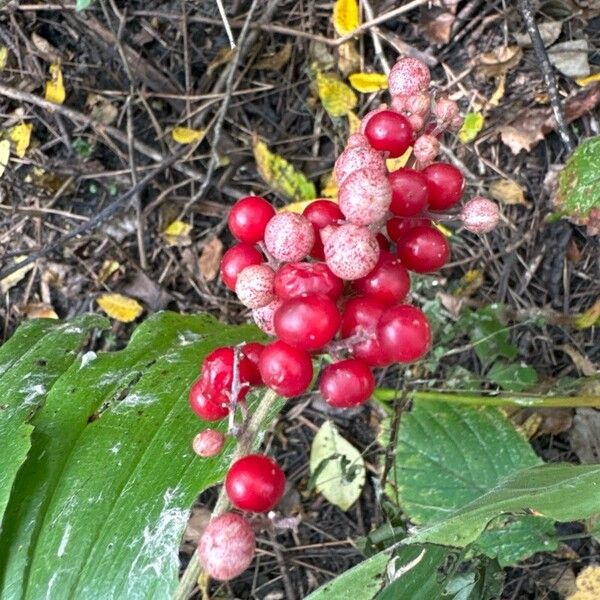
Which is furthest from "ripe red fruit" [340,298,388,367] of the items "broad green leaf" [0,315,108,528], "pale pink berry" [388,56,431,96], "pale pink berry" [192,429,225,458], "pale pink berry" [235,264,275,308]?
"broad green leaf" [0,315,108,528]

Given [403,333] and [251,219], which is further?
[251,219]

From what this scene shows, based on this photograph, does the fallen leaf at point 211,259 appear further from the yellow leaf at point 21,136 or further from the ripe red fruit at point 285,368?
the ripe red fruit at point 285,368

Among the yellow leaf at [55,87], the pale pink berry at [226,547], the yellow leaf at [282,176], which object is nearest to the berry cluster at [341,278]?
the pale pink berry at [226,547]

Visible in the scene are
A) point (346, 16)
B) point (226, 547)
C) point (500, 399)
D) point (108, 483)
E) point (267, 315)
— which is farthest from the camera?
point (346, 16)

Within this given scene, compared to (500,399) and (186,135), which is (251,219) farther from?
(186,135)

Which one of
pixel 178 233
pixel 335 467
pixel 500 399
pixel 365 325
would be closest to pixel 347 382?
pixel 365 325

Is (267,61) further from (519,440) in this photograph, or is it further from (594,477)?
(594,477)

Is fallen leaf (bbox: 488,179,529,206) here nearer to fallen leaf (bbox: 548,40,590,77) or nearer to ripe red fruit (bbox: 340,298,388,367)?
fallen leaf (bbox: 548,40,590,77)
